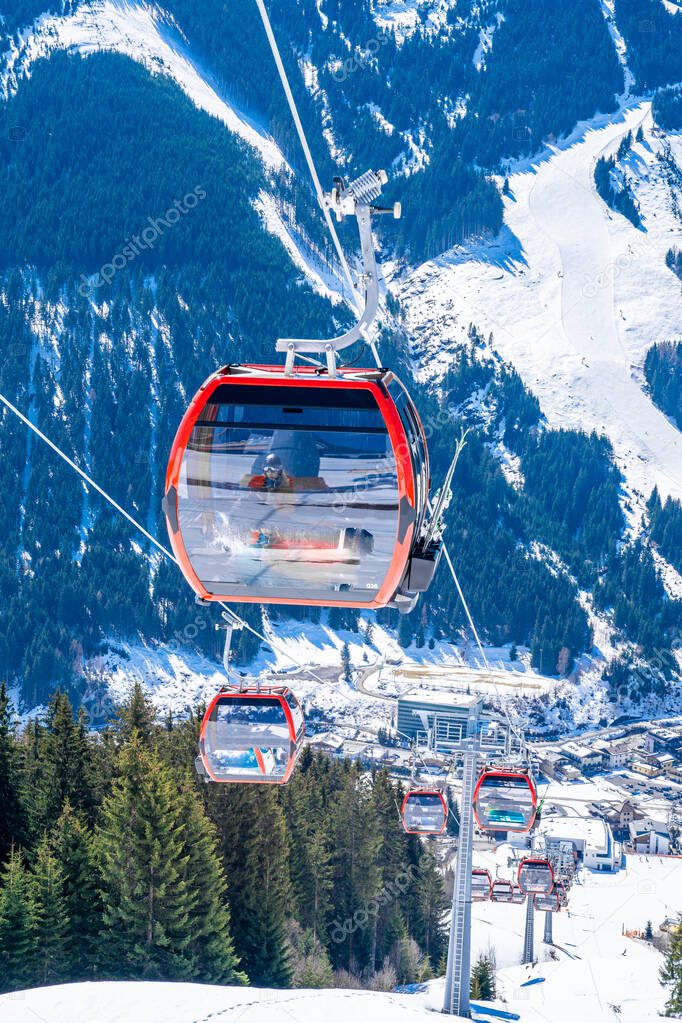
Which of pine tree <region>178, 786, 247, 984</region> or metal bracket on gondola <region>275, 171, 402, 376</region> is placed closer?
metal bracket on gondola <region>275, 171, 402, 376</region>

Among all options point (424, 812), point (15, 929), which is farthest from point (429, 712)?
point (15, 929)

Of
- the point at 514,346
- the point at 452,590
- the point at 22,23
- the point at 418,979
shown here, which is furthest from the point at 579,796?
the point at 22,23

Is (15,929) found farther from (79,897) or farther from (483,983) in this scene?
(483,983)

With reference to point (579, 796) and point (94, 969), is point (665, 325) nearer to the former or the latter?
point (579, 796)

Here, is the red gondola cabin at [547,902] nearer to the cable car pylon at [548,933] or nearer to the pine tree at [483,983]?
the pine tree at [483,983]

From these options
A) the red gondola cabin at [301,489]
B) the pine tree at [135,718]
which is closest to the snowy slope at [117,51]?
the pine tree at [135,718]

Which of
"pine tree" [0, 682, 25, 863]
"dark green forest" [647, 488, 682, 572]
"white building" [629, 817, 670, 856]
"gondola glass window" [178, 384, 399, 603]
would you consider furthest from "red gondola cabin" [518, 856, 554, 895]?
"dark green forest" [647, 488, 682, 572]

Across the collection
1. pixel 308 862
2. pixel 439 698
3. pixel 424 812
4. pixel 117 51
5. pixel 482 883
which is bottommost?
pixel 439 698

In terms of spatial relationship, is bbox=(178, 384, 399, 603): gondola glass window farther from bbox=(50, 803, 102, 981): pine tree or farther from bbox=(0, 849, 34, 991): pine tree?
bbox=(50, 803, 102, 981): pine tree
